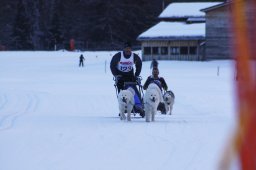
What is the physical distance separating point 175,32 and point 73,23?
73.9ft

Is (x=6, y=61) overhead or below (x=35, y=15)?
below

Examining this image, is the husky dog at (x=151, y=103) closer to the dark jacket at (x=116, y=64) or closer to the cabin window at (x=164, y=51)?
the dark jacket at (x=116, y=64)

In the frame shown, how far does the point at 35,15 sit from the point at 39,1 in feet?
12.5

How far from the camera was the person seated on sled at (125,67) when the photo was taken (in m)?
11.1

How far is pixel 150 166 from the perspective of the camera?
18.4ft

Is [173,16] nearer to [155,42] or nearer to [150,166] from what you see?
[155,42]

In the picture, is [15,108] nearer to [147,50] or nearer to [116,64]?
[116,64]

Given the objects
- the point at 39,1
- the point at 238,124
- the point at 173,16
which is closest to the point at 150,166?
the point at 238,124

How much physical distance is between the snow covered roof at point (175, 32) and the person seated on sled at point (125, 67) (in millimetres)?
42806

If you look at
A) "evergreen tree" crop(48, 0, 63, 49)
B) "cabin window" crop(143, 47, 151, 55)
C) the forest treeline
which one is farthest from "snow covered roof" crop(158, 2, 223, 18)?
"evergreen tree" crop(48, 0, 63, 49)

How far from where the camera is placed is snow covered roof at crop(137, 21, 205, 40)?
53781 millimetres

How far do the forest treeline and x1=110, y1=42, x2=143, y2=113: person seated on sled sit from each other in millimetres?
58383

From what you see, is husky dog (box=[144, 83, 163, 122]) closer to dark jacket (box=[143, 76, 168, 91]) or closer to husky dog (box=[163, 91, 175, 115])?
dark jacket (box=[143, 76, 168, 91])

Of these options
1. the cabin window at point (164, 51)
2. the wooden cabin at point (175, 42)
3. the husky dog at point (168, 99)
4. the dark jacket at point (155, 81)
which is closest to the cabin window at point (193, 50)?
the wooden cabin at point (175, 42)
